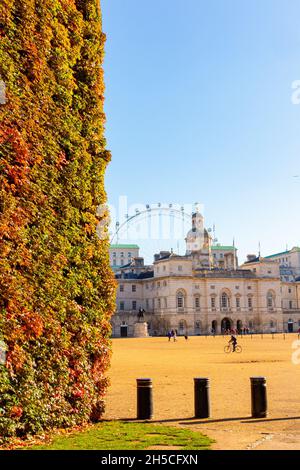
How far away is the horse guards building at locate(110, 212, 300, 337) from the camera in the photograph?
A: 108m

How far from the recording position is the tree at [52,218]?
9336mm

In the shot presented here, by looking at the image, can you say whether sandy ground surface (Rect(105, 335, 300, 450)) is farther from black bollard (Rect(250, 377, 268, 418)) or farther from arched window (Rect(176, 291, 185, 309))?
arched window (Rect(176, 291, 185, 309))

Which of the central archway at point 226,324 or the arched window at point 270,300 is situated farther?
the arched window at point 270,300

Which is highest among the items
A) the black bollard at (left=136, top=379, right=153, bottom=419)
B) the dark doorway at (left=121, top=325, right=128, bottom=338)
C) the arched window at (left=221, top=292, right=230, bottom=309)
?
the arched window at (left=221, top=292, right=230, bottom=309)

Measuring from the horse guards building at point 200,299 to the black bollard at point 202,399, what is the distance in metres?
88.0

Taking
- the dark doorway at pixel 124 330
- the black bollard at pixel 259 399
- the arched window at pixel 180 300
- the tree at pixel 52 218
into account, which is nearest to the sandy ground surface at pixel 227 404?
the black bollard at pixel 259 399

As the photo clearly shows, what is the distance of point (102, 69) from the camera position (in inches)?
515

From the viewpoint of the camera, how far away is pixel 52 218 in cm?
1066

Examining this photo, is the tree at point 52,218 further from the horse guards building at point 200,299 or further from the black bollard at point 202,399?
the horse guards building at point 200,299

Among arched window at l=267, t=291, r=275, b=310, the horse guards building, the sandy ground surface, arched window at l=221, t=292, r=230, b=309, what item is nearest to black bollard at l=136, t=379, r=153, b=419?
the sandy ground surface

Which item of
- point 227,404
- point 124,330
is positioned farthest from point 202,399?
point 124,330

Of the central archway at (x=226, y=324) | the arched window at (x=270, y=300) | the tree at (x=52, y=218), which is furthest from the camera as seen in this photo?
the arched window at (x=270, y=300)

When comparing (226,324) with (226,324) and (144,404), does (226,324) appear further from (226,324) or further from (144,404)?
(144,404)

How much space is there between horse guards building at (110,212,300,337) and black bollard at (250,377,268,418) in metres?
88.2
